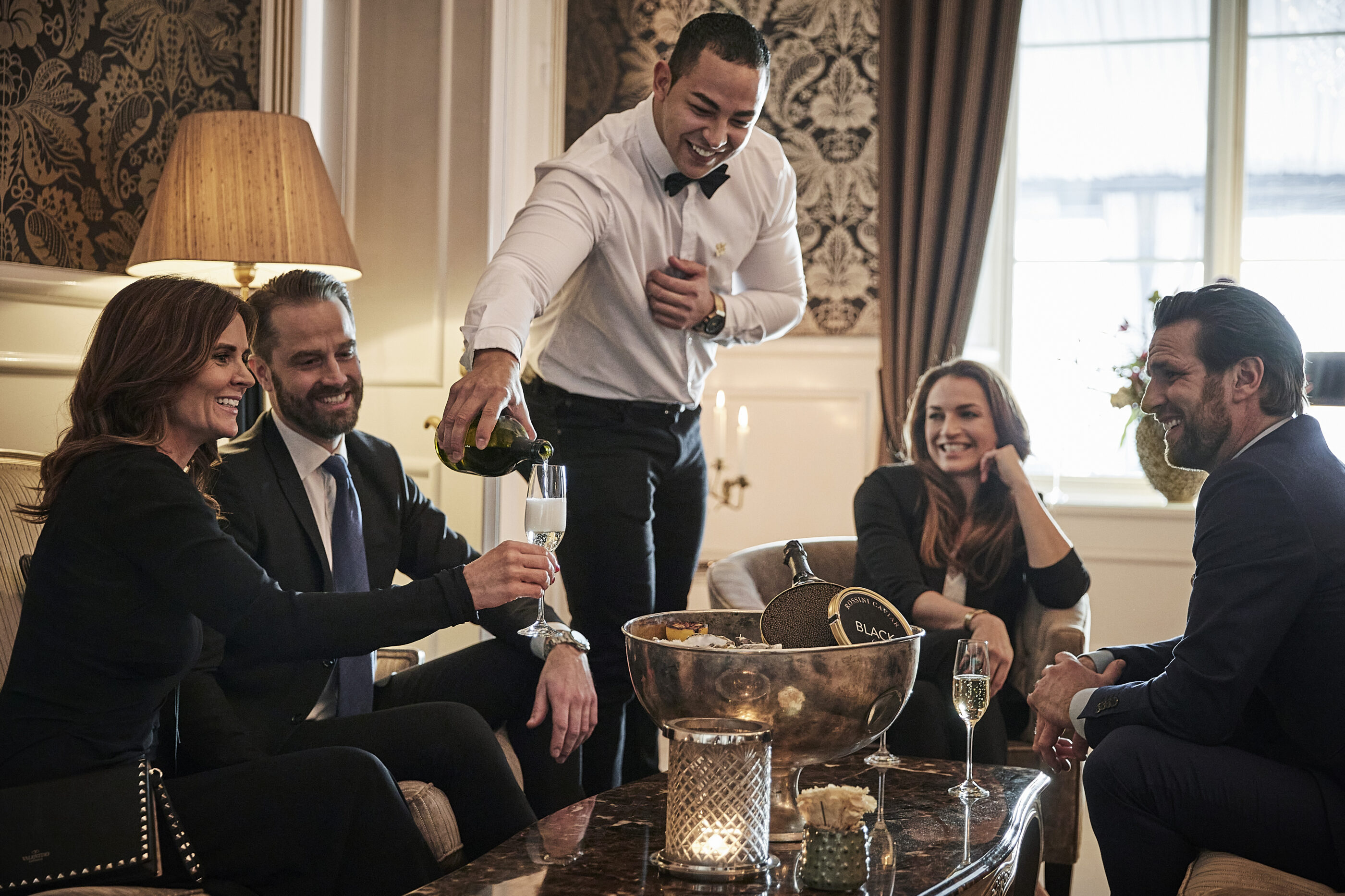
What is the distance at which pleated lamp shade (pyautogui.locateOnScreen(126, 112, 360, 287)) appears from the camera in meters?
2.61

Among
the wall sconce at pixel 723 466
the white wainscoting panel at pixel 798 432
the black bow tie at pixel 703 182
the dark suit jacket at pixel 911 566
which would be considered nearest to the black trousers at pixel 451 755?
the black bow tie at pixel 703 182

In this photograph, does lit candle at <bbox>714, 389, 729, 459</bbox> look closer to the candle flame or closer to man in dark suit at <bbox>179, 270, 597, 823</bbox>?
man in dark suit at <bbox>179, 270, 597, 823</bbox>

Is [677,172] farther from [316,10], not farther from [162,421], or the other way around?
[316,10]

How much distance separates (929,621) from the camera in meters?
2.47

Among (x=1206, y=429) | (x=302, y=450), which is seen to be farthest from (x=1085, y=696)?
(x=302, y=450)

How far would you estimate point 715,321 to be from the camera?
2133mm

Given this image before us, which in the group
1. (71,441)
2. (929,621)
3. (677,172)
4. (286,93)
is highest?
(286,93)

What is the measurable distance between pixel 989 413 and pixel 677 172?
39.1 inches

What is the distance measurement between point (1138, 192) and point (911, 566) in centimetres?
212

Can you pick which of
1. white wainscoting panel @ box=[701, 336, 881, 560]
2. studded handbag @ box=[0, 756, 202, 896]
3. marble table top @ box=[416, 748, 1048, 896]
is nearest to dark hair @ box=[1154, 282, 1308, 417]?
marble table top @ box=[416, 748, 1048, 896]

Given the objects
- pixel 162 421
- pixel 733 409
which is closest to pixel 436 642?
pixel 733 409

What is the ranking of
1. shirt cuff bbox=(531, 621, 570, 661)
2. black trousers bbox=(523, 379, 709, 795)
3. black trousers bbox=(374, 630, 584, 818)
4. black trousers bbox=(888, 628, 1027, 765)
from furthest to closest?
1. black trousers bbox=(888, 628, 1027, 765)
2. black trousers bbox=(523, 379, 709, 795)
3. black trousers bbox=(374, 630, 584, 818)
4. shirt cuff bbox=(531, 621, 570, 661)

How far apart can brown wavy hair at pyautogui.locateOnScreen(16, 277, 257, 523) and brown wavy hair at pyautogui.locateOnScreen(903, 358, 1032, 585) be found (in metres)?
1.60

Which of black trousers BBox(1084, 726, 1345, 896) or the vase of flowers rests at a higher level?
the vase of flowers
